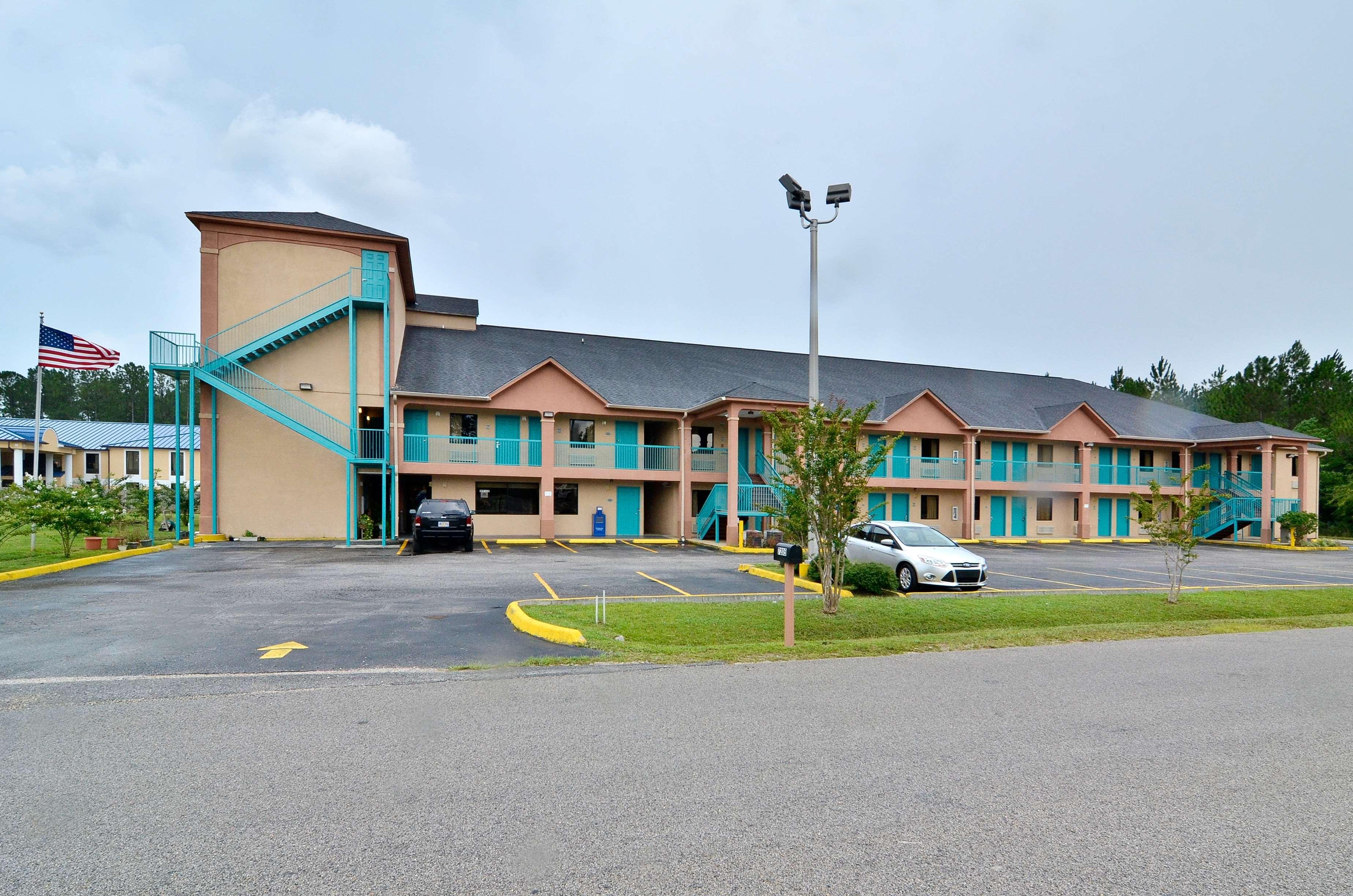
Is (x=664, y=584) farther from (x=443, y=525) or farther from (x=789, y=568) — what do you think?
(x=443, y=525)

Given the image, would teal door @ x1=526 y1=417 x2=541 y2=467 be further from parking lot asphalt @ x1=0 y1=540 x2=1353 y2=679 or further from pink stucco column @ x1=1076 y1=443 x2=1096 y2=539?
pink stucco column @ x1=1076 y1=443 x2=1096 y2=539

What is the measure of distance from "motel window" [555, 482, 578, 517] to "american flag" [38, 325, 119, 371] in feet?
52.5

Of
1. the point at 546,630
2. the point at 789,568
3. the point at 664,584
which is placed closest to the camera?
the point at 789,568

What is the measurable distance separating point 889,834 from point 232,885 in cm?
321

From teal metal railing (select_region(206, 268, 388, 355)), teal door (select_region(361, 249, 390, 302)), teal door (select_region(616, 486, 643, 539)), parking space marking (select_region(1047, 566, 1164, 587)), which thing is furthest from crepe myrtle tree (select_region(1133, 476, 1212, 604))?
teal metal railing (select_region(206, 268, 388, 355))

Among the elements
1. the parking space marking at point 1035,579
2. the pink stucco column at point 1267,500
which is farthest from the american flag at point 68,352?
the pink stucco column at point 1267,500

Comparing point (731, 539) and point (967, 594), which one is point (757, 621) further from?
point (731, 539)

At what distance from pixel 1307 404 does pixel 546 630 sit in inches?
2568

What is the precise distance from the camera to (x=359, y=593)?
13.4 m

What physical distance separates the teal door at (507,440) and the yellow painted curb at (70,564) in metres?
10.8

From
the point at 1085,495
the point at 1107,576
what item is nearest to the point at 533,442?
the point at 1107,576

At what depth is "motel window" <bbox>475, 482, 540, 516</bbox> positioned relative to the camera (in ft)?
94.5

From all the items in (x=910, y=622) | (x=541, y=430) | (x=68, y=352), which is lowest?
(x=910, y=622)

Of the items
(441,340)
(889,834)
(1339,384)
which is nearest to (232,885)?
(889,834)
